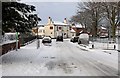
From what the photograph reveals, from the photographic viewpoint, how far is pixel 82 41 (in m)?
57.8

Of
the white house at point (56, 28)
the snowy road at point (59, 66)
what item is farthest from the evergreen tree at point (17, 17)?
the white house at point (56, 28)

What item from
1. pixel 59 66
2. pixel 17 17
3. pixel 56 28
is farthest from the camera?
pixel 56 28

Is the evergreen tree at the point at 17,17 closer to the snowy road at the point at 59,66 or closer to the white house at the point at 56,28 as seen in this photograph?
the snowy road at the point at 59,66

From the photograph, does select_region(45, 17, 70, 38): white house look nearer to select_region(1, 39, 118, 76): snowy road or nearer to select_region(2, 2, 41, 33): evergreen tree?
select_region(2, 2, 41, 33): evergreen tree

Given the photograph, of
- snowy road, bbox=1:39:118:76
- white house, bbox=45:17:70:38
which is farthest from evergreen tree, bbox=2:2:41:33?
white house, bbox=45:17:70:38

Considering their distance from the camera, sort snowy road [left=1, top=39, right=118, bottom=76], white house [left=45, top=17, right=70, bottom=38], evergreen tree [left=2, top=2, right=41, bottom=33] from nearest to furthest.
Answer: snowy road [left=1, top=39, right=118, bottom=76] < evergreen tree [left=2, top=2, right=41, bottom=33] < white house [left=45, top=17, right=70, bottom=38]

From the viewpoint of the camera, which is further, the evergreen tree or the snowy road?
the evergreen tree

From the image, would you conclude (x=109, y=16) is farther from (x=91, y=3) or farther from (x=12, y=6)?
(x=12, y=6)

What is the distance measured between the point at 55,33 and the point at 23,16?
122458 mm

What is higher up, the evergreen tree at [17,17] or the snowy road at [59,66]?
the evergreen tree at [17,17]

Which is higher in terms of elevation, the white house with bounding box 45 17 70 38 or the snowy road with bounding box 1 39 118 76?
the white house with bounding box 45 17 70 38

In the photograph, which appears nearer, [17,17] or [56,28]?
[17,17]

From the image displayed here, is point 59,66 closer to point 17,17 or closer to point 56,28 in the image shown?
point 17,17

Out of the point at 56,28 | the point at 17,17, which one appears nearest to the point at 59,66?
the point at 17,17
